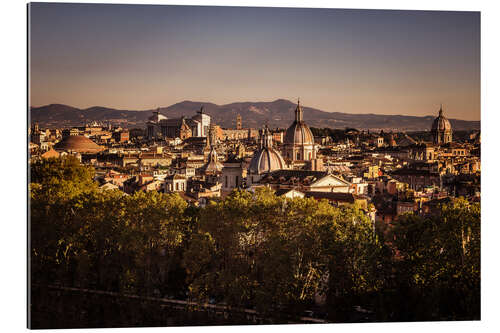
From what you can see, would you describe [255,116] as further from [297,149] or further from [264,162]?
[297,149]

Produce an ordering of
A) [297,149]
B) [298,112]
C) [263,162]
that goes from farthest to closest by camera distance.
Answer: [297,149] < [263,162] < [298,112]

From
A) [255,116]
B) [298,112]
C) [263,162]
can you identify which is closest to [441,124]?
[298,112]

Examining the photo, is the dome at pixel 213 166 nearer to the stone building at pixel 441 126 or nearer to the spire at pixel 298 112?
the spire at pixel 298 112

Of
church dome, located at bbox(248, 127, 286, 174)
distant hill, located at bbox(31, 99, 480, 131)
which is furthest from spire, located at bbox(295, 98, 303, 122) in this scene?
church dome, located at bbox(248, 127, 286, 174)

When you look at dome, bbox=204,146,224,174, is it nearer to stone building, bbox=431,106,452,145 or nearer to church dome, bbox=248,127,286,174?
church dome, bbox=248,127,286,174
